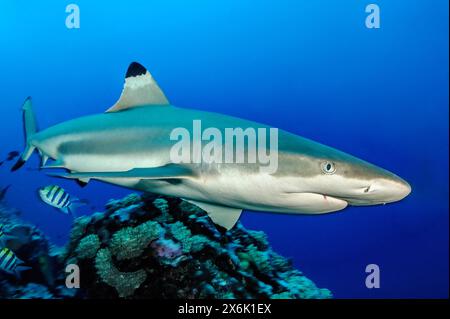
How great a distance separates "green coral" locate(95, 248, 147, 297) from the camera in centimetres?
357

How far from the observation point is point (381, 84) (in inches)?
1528

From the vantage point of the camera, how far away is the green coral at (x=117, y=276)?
3.57 meters

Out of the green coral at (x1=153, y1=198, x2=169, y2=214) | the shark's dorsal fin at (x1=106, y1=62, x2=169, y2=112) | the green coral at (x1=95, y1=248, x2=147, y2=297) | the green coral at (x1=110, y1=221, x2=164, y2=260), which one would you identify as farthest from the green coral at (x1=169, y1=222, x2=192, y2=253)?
the shark's dorsal fin at (x1=106, y1=62, x2=169, y2=112)

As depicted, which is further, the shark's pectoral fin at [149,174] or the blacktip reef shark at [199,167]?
the shark's pectoral fin at [149,174]

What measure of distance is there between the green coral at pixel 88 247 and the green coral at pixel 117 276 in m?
0.20

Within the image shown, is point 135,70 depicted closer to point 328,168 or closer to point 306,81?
point 328,168

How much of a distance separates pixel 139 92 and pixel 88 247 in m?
1.97

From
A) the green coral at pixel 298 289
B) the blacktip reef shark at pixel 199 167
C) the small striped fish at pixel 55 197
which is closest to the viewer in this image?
the blacktip reef shark at pixel 199 167

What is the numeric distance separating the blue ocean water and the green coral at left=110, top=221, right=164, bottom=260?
31575mm

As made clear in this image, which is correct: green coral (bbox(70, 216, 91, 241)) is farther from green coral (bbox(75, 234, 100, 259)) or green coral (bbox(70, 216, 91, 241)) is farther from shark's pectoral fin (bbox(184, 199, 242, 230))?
shark's pectoral fin (bbox(184, 199, 242, 230))

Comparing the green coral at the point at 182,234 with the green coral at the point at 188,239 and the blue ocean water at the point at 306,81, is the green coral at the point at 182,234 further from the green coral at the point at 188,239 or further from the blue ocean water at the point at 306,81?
the blue ocean water at the point at 306,81

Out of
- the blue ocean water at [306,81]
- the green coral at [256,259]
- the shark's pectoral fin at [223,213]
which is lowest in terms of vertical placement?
the green coral at [256,259]

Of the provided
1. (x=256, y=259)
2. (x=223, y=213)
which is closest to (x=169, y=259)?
(x=223, y=213)

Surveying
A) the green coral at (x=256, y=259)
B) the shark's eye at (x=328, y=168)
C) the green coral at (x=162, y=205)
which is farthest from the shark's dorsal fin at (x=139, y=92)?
the shark's eye at (x=328, y=168)
